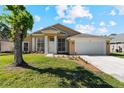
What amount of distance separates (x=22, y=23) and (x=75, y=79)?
5.49 metres

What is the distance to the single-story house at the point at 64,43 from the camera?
34.0m

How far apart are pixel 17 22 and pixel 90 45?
1872 centimetres

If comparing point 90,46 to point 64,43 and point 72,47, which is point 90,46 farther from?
point 64,43

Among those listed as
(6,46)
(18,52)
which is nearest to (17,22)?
(18,52)

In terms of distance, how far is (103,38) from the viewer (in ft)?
113

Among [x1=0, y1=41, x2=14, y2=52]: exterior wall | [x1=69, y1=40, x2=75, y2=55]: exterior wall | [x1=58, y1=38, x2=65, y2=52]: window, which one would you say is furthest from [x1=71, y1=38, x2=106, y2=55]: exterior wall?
[x1=0, y1=41, x2=14, y2=52]: exterior wall

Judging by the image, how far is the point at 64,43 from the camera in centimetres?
3528

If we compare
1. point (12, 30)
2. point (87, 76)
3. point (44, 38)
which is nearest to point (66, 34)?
point (44, 38)

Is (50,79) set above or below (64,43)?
below

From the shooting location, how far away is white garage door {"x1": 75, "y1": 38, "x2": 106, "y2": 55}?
1332 inches

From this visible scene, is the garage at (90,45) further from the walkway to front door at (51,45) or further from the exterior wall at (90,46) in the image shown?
the walkway to front door at (51,45)

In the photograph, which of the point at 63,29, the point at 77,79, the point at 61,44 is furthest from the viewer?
the point at 63,29

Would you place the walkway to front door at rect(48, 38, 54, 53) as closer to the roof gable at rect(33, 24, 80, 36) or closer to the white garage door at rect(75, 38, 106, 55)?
the roof gable at rect(33, 24, 80, 36)
